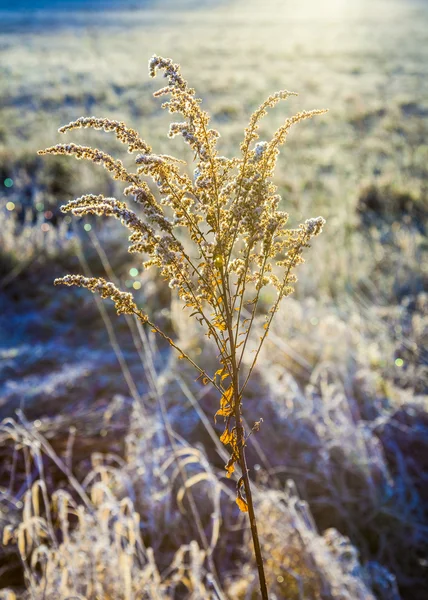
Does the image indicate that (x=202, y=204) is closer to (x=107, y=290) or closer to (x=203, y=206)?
(x=203, y=206)

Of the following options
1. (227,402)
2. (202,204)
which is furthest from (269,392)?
(202,204)

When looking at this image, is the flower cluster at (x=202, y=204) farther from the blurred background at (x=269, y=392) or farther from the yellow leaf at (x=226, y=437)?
the blurred background at (x=269, y=392)

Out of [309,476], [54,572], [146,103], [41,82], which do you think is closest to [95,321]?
[309,476]

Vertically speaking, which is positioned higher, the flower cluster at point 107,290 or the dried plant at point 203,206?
the dried plant at point 203,206

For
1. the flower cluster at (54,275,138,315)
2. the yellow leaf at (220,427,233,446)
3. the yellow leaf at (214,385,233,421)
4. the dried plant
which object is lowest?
the yellow leaf at (220,427,233,446)

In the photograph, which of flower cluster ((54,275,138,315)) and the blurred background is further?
the blurred background

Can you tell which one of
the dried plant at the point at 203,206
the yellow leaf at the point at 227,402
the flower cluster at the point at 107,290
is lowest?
the yellow leaf at the point at 227,402

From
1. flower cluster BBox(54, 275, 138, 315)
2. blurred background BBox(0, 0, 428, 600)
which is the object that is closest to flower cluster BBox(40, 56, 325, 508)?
flower cluster BBox(54, 275, 138, 315)

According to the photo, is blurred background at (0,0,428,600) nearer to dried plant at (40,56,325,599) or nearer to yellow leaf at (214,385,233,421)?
yellow leaf at (214,385,233,421)

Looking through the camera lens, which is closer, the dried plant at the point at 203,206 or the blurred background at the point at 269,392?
the dried plant at the point at 203,206

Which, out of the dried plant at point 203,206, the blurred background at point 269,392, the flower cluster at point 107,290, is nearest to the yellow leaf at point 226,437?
the dried plant at point 203,206

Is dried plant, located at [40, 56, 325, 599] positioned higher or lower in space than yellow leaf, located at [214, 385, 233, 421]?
A: higher

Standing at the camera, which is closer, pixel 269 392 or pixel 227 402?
pixel 227 402

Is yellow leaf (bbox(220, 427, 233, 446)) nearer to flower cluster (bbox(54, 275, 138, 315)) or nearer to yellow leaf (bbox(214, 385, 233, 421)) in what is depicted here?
yellow leaf (bbox(214, 385, 233, 421))
